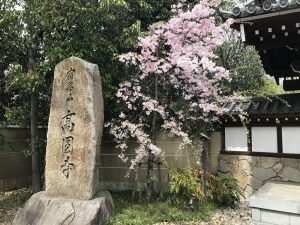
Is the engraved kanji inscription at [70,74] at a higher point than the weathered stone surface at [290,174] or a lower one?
higher

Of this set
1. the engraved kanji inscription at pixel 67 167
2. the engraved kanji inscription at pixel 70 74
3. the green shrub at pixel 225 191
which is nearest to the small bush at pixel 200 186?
the green shrub at pixel 225 191

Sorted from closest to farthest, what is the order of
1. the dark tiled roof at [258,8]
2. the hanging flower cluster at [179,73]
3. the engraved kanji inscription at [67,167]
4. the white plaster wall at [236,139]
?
the dark tiled roof at [258,8] < the engraved kanji inscription at [67,167] < the hanging flower cluster at [179,73] < the white plaster wall at [236,139]

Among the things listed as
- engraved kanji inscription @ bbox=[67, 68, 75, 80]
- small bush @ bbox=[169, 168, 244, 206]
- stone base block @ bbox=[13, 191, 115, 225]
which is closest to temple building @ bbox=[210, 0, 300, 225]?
small bush @ bbox=[169, 168, 244, 206]

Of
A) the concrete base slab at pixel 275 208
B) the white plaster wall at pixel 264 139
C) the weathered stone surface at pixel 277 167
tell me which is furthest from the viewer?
the white plaster wall at pixel 264 139

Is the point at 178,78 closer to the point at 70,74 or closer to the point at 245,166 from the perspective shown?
the point at 70,74

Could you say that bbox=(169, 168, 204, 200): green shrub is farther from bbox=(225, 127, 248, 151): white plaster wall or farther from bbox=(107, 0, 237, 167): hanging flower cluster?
bbox=(225, 127, 248, 151): white plaster wall

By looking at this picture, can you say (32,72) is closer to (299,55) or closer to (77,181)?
(77,181)

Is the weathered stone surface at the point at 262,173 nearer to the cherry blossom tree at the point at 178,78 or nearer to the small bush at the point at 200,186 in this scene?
the small bush at the point at 200,186

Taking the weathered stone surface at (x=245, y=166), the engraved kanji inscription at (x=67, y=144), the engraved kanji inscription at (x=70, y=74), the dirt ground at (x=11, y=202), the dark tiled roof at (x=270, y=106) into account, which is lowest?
the dirt ground at (x=11, y=202)

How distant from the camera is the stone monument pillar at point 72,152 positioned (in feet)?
23.0

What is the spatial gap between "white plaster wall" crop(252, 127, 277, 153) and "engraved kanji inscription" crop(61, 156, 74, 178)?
508cm

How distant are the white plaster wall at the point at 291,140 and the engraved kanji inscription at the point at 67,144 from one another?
544 centimetres

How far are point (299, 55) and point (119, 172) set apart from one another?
6338 millimetres

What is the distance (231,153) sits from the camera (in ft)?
32.6
